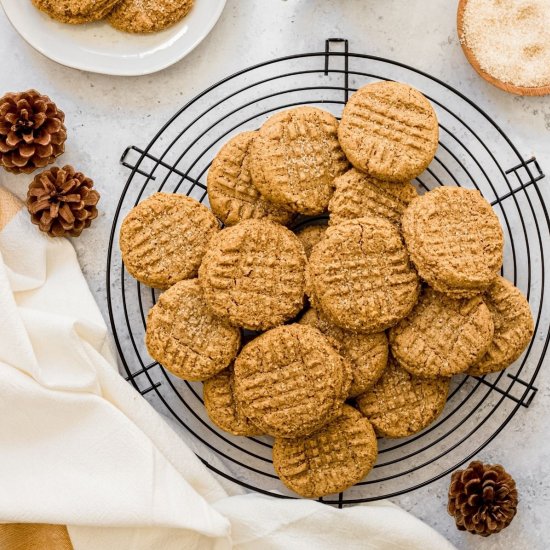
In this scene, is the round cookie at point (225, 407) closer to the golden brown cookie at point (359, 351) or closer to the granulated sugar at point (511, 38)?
the golden brown cookie at point (359, 351)

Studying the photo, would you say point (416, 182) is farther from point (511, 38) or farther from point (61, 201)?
point (61, 201)

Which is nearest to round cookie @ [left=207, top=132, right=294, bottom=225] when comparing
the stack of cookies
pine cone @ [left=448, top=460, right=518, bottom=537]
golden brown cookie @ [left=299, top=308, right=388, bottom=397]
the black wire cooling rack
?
the stack of cookies

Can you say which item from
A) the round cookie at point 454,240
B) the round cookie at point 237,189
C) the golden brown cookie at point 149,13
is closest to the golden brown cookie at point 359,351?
the round cookie at point 454,240

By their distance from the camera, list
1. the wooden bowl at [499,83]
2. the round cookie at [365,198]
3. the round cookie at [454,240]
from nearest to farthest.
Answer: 1. the round cookie at [454,240]
2. the round cookie at [365,198]
3. the wooden bowl at [499,83]

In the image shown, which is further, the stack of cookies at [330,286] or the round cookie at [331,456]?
the round cookie at [331,456]

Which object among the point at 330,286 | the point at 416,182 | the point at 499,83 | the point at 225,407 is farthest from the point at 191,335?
the point at 499,83

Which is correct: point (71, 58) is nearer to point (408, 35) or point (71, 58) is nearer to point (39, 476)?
point (408, 35)

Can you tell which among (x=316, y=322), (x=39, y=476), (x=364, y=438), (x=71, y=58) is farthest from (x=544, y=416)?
(x=71, y=58)
